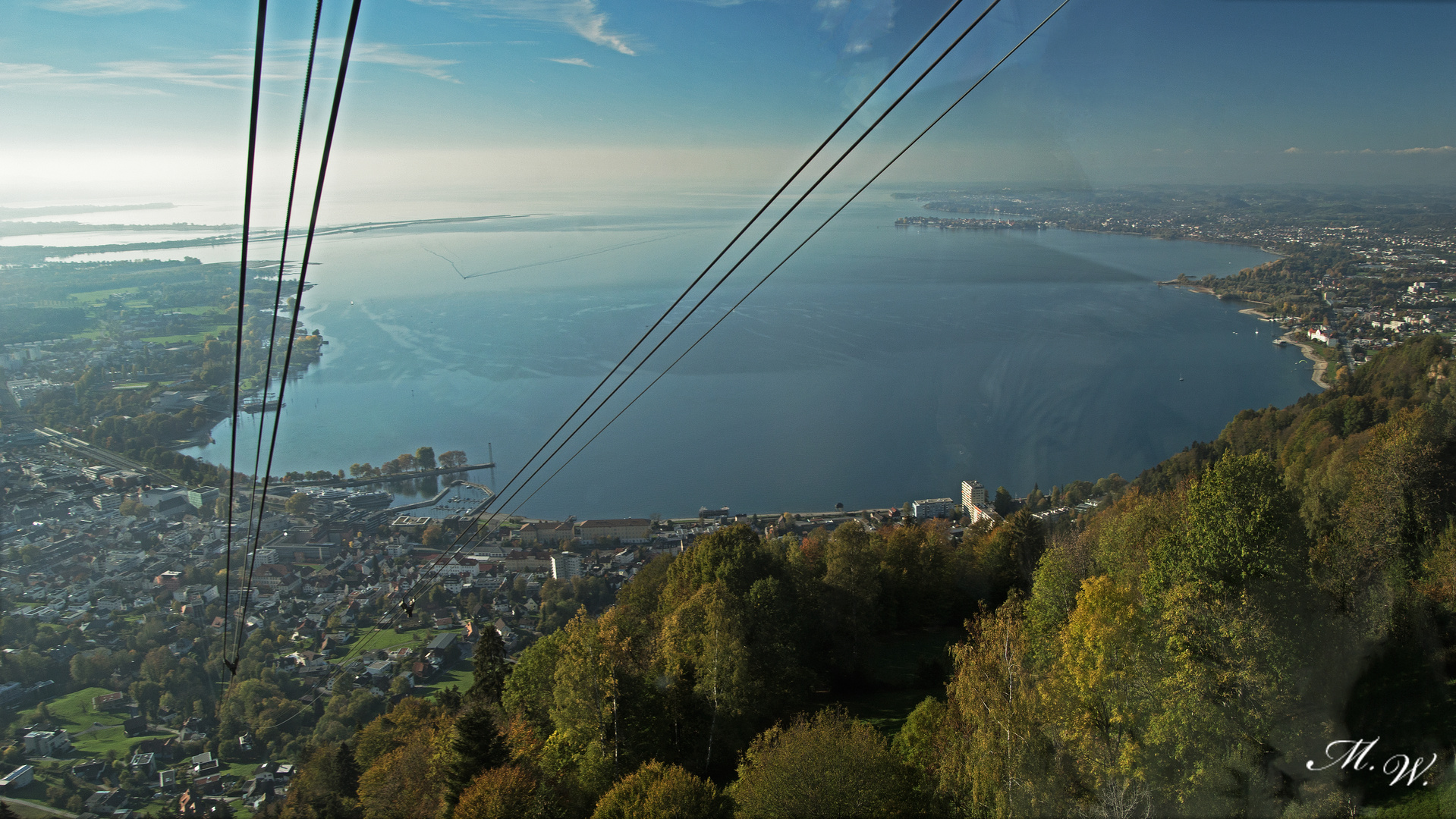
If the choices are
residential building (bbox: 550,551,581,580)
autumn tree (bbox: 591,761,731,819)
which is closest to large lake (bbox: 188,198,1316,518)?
residential building (bbox: 550,551,581,580)

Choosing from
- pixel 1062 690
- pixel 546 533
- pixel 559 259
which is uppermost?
pixel 559 259

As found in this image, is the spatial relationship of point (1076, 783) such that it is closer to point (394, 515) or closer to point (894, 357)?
point (394, 515)

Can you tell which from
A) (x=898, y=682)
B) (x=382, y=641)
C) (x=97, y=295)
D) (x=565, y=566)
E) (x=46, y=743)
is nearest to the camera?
(x=898, y=682)

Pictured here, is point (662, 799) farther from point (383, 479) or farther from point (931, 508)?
point (383, 479)

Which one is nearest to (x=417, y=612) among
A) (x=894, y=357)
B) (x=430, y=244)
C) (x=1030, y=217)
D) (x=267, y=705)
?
(x=267, y=705)

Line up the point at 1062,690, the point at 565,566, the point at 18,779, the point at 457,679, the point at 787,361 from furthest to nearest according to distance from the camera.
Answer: the point at 787,361 < the point at 565,566 < the point at 457,679 < the point at 18,779 < the point at 1062,690

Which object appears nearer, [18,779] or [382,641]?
[18,779]

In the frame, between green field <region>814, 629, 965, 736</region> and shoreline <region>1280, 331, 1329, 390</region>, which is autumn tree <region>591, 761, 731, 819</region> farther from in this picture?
shoreline <region>1280, 331, 1329, 390</region>

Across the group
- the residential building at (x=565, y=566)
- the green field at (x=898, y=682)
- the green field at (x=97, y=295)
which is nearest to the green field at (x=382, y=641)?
the residential building at (x=565, y=566)

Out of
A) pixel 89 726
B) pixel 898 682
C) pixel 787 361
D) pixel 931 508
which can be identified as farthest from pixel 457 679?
pixel 787 361

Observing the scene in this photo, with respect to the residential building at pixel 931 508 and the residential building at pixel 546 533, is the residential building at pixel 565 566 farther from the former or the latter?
the residential building at pixel 931 508
